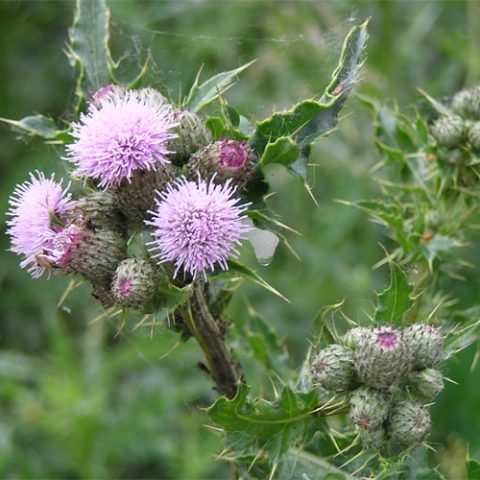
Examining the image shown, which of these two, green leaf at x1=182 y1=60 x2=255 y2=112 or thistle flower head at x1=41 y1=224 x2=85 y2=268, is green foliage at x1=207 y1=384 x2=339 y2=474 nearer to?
thistle flower head at x1=41 y1=224 x2=85 y2=268

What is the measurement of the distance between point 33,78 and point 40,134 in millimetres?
3521

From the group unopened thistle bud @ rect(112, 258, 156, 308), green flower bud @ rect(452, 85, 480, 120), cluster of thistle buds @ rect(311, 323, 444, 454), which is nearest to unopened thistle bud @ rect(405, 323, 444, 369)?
cluster of thistle buds @ rect(311, 323, 444, 454)

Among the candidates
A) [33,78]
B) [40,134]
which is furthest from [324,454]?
[33,78]

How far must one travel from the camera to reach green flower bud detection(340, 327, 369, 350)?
2.34 meters

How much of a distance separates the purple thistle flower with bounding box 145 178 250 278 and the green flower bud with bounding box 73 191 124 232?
0.22 meters

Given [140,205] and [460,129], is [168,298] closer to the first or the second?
[140,205]

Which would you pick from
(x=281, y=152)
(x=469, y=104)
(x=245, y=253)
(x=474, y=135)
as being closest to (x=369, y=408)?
(x=281, y=152)

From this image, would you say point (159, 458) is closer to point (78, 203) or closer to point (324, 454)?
point (324, 454)

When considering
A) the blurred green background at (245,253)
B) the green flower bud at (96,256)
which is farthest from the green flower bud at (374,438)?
the blurred green background at (245,253)

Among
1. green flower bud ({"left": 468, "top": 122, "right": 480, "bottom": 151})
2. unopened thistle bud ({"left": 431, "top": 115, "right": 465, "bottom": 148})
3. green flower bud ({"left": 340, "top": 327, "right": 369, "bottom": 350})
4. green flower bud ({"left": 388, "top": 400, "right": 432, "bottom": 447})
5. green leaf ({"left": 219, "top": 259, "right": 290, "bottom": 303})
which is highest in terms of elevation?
unopened thistle bud ({"left": 431, "top": 115, "right": 465, "bottom": 148})

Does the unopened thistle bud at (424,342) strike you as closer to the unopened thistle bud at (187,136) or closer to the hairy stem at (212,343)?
the hairy stem at (212,343)

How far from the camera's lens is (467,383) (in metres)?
4.32

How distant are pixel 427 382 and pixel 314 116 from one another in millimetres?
865

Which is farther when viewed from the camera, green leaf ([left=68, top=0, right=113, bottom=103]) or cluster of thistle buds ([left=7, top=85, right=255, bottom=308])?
green leaf ([left=68, top=0, right=113, bottom=103])
